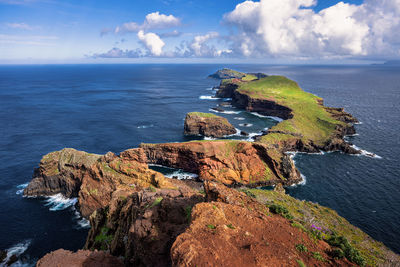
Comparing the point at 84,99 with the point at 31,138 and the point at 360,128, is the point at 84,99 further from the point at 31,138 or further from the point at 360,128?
the point at 360,128

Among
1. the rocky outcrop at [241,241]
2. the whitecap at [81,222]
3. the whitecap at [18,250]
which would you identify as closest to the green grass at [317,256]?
the rocky outcrop at [241,241]

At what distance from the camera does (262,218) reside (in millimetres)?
21156

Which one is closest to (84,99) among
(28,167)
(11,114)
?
(11,114)

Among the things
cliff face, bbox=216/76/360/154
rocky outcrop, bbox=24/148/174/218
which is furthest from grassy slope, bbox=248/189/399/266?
cliff face, bbox=216/76/360/154

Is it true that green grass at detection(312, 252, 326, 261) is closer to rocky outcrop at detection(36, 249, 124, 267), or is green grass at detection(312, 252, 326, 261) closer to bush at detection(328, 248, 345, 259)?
bush at detection(328, 248, 345, 259)

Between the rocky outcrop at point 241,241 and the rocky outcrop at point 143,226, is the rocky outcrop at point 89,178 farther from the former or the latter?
the rocky outcrop at point 241,241

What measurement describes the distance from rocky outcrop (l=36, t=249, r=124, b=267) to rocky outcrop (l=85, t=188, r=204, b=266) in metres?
1.64

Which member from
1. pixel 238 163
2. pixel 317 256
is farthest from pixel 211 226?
pixel 238 163

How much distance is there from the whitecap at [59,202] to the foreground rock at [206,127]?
2192 inches

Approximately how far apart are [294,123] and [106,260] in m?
96.8

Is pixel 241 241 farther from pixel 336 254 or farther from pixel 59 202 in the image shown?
pixel 59 202

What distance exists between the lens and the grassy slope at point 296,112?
91.9m

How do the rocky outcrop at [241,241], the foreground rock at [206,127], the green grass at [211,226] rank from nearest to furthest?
the rocky outcrop at [241,241] → the green grass at [211,226] → the foreground rock at [206,127]

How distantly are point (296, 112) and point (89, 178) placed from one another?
4119 inches
